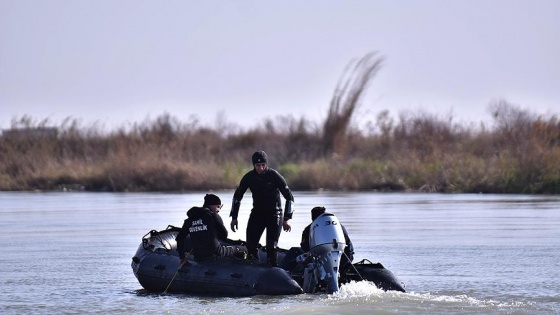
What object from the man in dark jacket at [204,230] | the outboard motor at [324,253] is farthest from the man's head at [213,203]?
the outboard motor at [324,253]

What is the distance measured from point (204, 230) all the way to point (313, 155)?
119 ft

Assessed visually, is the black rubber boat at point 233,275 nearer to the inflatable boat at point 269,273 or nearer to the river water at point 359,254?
the inflatable boat at point 269,273

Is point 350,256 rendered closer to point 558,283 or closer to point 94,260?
point 558,283

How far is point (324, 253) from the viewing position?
16.2 m

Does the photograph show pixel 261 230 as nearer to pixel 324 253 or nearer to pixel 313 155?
pixel 324 253

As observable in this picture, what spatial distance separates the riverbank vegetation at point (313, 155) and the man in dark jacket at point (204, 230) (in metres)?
23.6

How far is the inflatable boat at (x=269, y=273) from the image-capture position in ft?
53.3

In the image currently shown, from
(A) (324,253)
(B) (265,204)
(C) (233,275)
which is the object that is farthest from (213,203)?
(A) (324,253)

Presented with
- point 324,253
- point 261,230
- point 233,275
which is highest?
point 261,230

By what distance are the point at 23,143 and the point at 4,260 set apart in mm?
32713

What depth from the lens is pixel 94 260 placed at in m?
22.2

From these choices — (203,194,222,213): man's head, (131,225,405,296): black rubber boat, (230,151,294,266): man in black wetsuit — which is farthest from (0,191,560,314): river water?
(230,151,294,266): man in black wetsuit

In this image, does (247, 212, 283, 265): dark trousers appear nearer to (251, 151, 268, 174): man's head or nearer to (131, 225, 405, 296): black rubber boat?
(131, 225, 405, 296): black rubber boat

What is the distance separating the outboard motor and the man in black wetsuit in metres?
1.29
